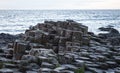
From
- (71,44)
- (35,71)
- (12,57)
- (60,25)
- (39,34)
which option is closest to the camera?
(35,71)

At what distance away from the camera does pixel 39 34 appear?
20812mm

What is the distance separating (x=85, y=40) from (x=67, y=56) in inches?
197

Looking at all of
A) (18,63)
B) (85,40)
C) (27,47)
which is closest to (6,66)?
(18,63)

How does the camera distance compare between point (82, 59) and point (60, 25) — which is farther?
point (60, 25)

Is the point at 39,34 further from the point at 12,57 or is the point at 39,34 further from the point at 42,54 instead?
the point at 42,54

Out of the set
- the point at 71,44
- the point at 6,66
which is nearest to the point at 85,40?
the point at 71,44

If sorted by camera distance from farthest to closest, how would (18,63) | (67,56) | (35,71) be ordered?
(67,56), (18,63), (35,71)

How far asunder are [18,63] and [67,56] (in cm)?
244

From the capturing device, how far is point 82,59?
15.6 m

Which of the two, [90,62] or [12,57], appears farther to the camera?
[12,57]

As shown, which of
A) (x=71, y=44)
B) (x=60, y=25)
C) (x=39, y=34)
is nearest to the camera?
(x=71, y=44)

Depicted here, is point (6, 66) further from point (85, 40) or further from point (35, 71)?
point (85, 40)

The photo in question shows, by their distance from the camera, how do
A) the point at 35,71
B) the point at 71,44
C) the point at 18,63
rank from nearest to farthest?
the point at 35,71 < the point at 18,63 < the point at 71,44

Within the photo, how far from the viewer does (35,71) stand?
13.2 metres
